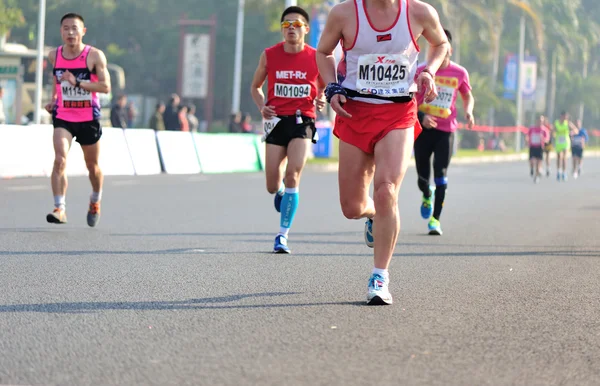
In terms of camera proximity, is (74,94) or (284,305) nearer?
(284,305)

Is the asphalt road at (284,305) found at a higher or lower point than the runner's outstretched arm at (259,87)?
lower

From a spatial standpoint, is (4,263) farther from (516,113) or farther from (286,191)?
(516,113)

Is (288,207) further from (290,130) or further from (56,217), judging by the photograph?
(56,217)

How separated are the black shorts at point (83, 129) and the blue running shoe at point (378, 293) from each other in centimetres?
497

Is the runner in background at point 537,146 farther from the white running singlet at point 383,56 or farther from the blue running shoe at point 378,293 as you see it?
the blue running shoe at point 378,293

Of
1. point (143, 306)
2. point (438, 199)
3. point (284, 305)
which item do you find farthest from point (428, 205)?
point (143, 306)

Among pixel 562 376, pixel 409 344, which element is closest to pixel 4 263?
pixel 409 344

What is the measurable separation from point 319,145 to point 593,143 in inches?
2225

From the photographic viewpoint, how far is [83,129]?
10828 millimetres

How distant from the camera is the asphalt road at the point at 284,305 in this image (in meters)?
4.70

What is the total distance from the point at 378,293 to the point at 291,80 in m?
3.42

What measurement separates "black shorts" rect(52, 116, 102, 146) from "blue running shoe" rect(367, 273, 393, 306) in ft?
16.3

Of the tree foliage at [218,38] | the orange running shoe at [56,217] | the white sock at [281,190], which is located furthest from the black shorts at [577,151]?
the white sock at [281,190]

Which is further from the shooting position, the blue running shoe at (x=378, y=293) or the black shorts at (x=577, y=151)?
the black shorts at (x=577, y=151)
